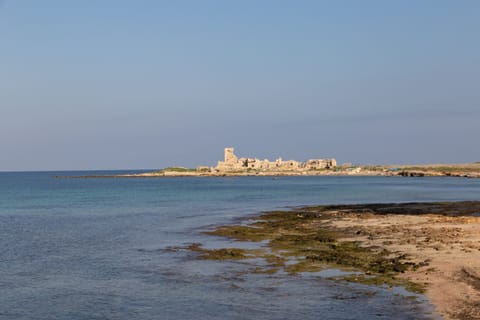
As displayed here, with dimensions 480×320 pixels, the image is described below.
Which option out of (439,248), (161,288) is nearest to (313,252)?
(439,248)

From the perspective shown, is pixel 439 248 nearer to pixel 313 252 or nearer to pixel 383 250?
pixel 383 250

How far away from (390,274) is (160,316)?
34.3 feet

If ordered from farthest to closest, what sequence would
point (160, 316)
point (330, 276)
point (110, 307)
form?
point (330, 276)
point (110, 307)
point (160, 316)

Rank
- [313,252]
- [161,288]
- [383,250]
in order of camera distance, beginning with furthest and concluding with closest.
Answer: [313,252]
[383,250]
[161,288]

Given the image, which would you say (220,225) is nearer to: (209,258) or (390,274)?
(209,258)

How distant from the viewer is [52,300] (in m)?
20.8

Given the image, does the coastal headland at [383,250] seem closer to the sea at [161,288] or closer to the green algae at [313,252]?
the green algae at [313,252]

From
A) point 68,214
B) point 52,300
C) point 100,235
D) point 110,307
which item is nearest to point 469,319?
point 110,307

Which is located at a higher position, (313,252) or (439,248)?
(439,248)

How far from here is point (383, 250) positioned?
2938cm

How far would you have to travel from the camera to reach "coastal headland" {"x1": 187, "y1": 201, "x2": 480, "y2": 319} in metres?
20.8

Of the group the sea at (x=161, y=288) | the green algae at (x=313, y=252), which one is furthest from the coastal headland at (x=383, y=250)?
the sea at (x=161, y=288)

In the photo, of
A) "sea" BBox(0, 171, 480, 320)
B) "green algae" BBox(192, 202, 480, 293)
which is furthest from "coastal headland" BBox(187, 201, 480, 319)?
"sea" BBox(0, 171, 480, 320)

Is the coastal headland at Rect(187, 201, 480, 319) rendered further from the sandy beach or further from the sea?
the sea
